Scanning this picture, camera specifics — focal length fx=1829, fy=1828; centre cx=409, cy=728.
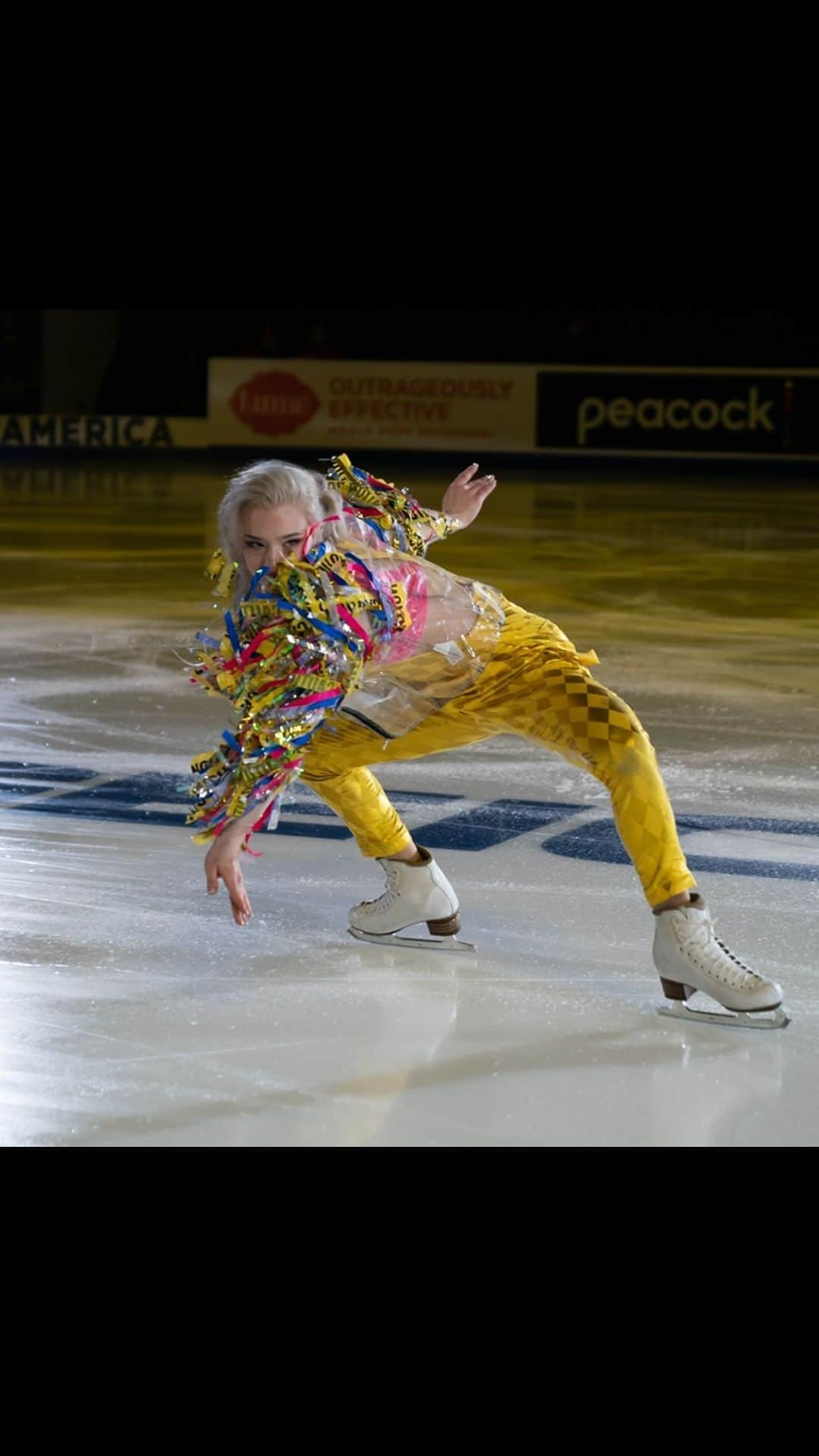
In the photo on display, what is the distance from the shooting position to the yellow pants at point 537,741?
3146 mm

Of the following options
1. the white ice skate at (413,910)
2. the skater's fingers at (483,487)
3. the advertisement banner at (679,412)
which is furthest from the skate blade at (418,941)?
the advertisement banner at (679,412)

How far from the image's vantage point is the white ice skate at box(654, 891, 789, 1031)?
10.3ft

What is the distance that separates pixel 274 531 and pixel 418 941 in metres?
1.11

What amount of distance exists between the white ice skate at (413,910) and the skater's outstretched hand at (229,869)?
30.6 inches

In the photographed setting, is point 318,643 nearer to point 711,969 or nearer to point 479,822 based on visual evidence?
Result: point 711,969

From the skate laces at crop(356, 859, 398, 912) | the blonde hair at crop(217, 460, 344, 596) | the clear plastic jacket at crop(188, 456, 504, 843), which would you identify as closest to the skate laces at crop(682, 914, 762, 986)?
the clear plastic jacket at crop(188, 456, 504, 843)

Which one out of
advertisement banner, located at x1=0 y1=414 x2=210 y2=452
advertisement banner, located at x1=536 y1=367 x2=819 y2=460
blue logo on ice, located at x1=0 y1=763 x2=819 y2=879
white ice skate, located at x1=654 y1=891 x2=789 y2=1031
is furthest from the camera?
advertisement banner, located at x1=0 y1=414 x2=210 y2=452

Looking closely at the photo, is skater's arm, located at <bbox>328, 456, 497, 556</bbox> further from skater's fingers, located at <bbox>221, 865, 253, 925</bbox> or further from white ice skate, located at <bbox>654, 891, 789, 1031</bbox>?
white ice skate, located at <bbox>654, 891, 789, 1031</bbox>

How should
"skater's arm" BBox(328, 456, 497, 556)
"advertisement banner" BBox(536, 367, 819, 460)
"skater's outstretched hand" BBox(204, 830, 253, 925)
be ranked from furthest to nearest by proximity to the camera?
"advertisement banner" BBox(536, 367, 819, 460)
"skater's arm" BBox(328, 456, 497, 556)
"skater's outstretched hand" BBox(204, 830, 253, 925)

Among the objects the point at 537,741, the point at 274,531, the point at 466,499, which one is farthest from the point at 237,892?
the point at 466,499

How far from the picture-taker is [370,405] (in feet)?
75.9

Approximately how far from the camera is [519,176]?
73.5 feet

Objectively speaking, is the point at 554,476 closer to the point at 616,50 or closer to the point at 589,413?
the point at 589,413

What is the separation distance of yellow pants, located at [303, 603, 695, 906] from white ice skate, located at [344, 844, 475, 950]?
0.06 m
